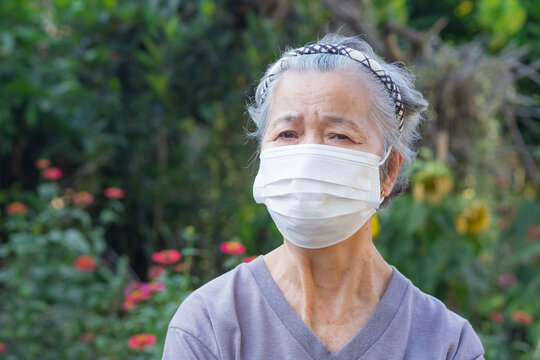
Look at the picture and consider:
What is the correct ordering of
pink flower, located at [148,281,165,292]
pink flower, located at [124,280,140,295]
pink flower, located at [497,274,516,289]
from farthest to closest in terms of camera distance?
pink flower, located at [497,274,516,289], pink flower, located at [124,280,140,295], pink flower, located at [148,281,165,292]

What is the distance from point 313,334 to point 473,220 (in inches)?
113

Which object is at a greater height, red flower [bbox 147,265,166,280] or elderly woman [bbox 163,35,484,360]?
elderly woman [bbox 163,35,484,360]

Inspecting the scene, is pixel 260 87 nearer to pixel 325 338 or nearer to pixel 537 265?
pixel 325 338

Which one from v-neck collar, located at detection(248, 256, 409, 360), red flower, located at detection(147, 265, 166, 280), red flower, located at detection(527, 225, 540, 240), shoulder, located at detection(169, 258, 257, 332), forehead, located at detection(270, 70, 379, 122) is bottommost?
red flower, located at detection(527, 225, 540, 240)

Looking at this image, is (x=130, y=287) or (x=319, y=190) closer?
(x=319, y=190)

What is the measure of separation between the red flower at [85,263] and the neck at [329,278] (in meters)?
2.16

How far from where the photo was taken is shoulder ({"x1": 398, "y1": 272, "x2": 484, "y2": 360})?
5.76 ft

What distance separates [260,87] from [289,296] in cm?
59

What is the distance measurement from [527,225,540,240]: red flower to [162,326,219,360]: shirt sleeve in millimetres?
4554

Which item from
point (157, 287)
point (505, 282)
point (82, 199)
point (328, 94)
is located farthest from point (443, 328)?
point (505, 282)

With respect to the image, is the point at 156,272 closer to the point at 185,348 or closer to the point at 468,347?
the point at 185,348

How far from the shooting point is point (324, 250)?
177 centimetres

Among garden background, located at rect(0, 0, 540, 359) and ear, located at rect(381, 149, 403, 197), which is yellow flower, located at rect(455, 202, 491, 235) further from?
ear, located at rect(381, 149, 403, 197)

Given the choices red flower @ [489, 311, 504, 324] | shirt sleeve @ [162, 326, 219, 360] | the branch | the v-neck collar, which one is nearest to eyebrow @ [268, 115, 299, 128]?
the v-neck collar
